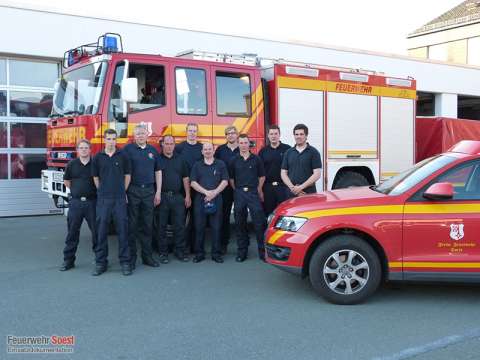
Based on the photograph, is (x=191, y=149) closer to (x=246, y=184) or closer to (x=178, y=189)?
(x=178, y=189)

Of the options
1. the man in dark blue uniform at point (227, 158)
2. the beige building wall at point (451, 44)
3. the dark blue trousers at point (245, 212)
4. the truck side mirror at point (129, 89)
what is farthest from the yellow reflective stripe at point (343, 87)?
the beige building wall at point (451, 44)

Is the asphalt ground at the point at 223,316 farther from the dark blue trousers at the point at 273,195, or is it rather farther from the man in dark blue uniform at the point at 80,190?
the dark blue trousers at the point at 273,195

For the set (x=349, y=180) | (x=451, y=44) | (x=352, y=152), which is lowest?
(x=349, y=180)

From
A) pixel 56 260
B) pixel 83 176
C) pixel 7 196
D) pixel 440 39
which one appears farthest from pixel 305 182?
pixel 440 39

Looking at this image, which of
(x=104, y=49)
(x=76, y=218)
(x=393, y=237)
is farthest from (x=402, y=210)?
(x=104, y=49)

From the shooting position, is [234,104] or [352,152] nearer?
[234,104]

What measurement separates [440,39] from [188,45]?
2775 cm

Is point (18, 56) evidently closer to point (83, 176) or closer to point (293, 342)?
point (83, 176)

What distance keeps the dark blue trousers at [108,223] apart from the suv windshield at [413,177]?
2933 mm

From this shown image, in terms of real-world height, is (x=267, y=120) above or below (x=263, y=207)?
above

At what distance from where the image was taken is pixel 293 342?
13.4ft

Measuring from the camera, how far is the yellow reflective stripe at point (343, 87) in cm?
845

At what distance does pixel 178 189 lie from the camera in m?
6.84

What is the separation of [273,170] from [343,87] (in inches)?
110
